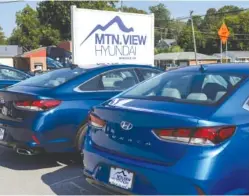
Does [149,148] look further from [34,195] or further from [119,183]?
[34,195]

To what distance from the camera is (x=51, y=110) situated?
17.7 feet

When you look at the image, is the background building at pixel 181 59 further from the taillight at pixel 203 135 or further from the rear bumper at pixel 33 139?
the taillight at pixel 203 135

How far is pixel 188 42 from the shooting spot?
85.6 m

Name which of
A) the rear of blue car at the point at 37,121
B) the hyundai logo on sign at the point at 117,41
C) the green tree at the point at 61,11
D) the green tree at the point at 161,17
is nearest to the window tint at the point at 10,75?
the hyundai logo on sign at the point at 117,41

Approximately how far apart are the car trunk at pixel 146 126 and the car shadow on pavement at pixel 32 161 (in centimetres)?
229

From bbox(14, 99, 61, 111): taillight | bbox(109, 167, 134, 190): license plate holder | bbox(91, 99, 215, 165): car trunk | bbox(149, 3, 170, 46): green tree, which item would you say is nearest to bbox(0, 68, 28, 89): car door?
bbox(14, 99, 61, 111): taillight

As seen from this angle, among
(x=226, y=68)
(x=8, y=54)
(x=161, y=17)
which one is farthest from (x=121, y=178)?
(x=161, y=17)

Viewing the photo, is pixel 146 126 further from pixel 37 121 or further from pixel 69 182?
pixel 37 121

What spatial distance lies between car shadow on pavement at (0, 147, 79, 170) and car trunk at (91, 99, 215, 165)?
2.29 m

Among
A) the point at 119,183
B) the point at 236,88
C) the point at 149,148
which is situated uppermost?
the point at 236,88

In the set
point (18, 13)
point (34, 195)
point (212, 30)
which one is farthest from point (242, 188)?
point (212, 30)

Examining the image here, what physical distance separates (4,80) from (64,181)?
5.35m

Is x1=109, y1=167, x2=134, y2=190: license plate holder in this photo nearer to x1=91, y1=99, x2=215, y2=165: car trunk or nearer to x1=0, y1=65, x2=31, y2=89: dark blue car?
x1=91, y1=99, x2=215, y2=165: car trunk

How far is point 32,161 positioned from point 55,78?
4.11ft
